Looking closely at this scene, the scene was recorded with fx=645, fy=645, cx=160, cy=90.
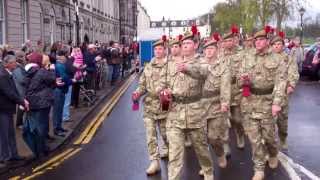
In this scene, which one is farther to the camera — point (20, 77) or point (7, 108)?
point (20, 77)

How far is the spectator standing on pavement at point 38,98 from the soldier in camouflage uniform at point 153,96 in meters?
2.02

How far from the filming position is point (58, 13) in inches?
1521

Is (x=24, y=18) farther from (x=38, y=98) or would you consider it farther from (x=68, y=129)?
(x=38, y=98)

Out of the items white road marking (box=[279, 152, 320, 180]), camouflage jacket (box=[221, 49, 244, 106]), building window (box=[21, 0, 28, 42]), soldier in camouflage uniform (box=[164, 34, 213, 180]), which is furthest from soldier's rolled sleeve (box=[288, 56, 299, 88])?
building window (box=[21, 0, 28, 42])

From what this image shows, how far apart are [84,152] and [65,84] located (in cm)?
275

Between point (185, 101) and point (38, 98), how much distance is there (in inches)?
145

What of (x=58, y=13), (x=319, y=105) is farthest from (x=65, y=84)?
(x=58, y=13)

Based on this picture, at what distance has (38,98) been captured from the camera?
10.8 metres

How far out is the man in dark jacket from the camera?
1022 centimetres

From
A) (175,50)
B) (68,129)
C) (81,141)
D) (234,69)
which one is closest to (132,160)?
(234,69)

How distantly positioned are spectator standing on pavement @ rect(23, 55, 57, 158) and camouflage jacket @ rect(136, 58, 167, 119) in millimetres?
2046

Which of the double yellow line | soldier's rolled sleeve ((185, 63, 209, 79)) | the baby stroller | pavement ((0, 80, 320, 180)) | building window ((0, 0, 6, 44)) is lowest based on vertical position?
the double yellow line

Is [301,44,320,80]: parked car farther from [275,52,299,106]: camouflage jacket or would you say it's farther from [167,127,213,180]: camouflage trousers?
[167,127,213,180]: camouflage trousers

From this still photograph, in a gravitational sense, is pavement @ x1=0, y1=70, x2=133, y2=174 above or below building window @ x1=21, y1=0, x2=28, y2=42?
below
